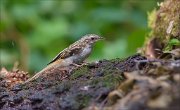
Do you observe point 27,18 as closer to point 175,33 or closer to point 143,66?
point 175,33

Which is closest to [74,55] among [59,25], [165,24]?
[165,24]

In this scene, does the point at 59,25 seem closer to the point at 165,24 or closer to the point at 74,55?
the point at 165,24

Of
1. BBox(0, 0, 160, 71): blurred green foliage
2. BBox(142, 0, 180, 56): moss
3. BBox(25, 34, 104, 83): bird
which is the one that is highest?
BBox(0, 0, 160, 71): blurred green foliage

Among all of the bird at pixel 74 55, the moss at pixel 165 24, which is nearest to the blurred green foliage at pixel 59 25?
the moss at pixel 165 24

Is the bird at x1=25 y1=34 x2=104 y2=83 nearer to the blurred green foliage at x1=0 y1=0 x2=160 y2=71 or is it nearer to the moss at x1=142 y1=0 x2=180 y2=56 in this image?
the moss at x1=142 y1=0 x2=180 y2=56

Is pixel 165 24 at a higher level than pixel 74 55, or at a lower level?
higher

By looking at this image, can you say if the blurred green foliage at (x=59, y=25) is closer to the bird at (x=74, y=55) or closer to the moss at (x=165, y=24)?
the moss at (x=165, y=24)

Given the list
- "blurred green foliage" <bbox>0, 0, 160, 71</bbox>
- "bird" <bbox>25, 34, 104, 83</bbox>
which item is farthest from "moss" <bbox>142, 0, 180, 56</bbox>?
"blurred green foliage" <bbox>0, 0, 160, 71</bbox>

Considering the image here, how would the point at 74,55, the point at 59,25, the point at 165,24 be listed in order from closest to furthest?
1. the point at 74,55
2. the point at 165,24
3. the point at 59,25

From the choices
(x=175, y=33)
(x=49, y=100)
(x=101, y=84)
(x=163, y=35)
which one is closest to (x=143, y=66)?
(x=101, y=84)
